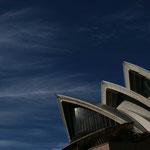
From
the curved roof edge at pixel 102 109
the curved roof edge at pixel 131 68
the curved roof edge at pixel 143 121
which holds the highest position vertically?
the curved roof edge at pixel 131 68

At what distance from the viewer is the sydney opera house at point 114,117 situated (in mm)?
20445

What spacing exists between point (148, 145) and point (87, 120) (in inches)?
346

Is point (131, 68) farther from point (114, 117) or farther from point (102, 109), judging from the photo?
point (114, 117)

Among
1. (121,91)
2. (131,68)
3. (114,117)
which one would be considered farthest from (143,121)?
(131,68)

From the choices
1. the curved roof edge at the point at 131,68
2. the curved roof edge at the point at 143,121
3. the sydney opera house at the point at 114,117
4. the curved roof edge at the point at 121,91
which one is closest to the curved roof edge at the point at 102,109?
the sydney opera house at the point at 114,117

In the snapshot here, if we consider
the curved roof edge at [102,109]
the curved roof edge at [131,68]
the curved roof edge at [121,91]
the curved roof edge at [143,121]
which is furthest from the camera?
the curved roof edge at [131,68]

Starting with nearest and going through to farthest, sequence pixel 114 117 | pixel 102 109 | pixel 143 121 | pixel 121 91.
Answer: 1. pixel 114 117
2. pixel 143 121
3. pixel 102 109
4. pixel 121 91

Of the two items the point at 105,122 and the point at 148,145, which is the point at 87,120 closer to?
the point at 105,122

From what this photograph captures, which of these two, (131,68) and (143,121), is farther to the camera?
(131,68)

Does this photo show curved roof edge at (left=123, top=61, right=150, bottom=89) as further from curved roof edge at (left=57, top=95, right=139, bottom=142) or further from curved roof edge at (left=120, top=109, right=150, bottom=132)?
curved roof edge at (left=57, top=95, right=139, bottom=142)

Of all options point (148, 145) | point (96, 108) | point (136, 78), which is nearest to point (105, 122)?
point (96, 108)

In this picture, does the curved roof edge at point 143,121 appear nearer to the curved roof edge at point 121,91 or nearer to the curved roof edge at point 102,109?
the curved roof edge at point 102,109

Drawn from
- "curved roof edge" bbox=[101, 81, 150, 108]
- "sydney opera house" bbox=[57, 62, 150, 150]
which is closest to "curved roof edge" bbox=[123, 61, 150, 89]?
"sydney opera house" bbox=[57, 62, 150, 150]

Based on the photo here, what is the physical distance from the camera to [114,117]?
81.6ft
